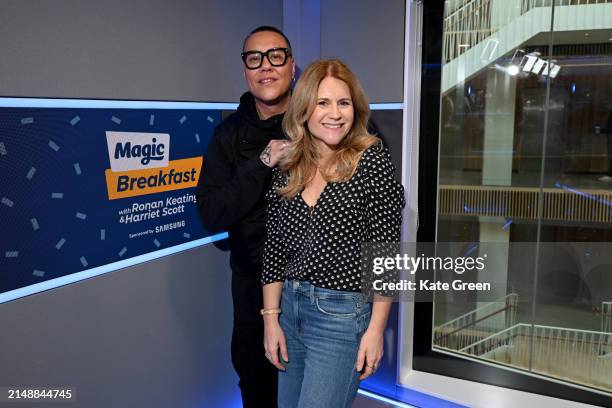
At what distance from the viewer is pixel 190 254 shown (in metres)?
2.47

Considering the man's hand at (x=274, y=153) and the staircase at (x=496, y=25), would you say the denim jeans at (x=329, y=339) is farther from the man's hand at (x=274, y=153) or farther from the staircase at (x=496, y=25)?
the staircase at (x=496, y=25)

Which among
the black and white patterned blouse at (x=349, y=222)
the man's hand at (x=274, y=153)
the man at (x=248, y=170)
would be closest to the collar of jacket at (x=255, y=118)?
the man at (x=248, y=170)

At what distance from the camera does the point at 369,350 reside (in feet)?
5.60

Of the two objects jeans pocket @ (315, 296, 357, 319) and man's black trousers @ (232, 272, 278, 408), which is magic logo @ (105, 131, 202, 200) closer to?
man's black trousers @ (232, 272, 278, 408)

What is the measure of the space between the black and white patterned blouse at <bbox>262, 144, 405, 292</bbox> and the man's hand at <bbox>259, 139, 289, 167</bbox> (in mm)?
232

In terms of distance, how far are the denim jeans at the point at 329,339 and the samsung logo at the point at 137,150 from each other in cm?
82

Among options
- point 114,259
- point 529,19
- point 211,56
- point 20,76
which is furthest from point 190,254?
point 529,19

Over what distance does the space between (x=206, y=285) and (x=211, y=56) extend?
1.05 meters

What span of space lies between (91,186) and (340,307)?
0.99 meters

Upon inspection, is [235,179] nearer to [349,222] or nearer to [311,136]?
[311,136]

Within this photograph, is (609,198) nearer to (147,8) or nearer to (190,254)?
(190,254)

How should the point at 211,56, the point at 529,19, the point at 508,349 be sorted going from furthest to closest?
A: the point at 508,349 < the point at 529,19 < the point at 211,56

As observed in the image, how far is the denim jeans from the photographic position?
67.0 inches

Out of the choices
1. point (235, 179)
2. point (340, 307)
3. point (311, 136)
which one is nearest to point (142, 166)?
point (235, 179)
